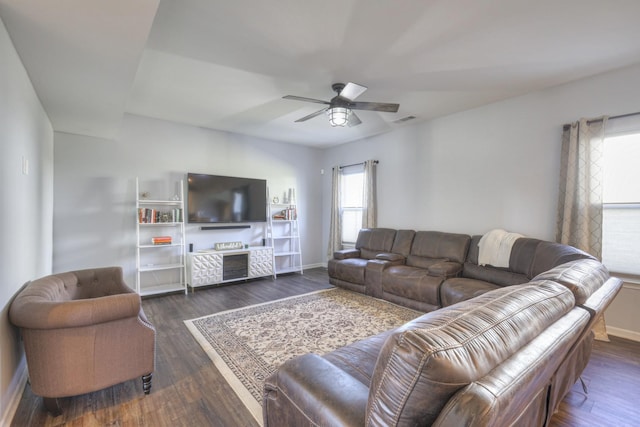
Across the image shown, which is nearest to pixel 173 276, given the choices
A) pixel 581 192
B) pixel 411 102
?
pixel 411 102

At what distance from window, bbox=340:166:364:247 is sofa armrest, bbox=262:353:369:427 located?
4.66m

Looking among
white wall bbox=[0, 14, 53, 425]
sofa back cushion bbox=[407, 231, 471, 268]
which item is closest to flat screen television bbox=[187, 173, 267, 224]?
white wall bbox=[0, 14, 53, 425]

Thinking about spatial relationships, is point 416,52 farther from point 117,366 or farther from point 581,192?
point 117,366

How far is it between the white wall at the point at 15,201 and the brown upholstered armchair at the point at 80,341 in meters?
0.15

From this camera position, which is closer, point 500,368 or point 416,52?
point 500,368

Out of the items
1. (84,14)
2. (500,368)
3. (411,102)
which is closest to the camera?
(500,368)

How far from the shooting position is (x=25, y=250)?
229cm

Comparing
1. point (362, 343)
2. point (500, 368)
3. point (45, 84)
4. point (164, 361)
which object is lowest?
point (164, 361)

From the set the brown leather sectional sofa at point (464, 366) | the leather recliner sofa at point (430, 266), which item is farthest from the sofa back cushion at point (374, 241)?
the brown leather sectional sofa at point (464, 366)

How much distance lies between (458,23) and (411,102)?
5.56ft

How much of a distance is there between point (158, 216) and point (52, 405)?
3063 mm

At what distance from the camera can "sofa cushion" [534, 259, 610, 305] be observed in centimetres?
139

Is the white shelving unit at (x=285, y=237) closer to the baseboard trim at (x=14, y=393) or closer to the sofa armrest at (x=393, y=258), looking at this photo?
the sofa armrest at (x=393, y=258)

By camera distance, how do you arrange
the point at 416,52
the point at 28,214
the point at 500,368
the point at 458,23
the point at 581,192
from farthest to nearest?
1. the point at 581,192
2. the point at 416,52
3. the point at 28,214
4. the point at 458,23
5. the point at 500,368
